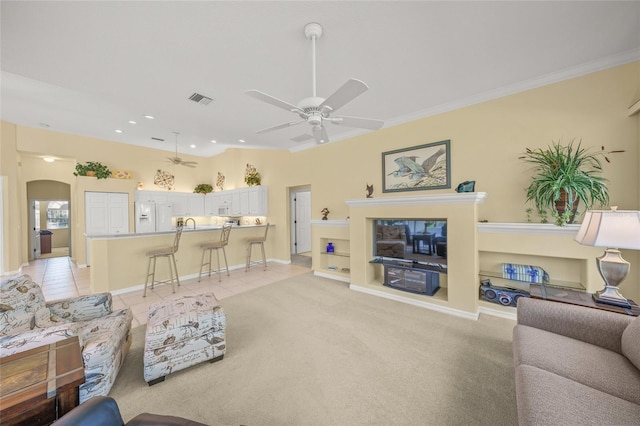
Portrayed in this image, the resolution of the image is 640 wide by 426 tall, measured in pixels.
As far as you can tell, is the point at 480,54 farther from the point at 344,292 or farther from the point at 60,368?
the point at 60,368

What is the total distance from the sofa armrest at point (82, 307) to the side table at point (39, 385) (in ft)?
3.56

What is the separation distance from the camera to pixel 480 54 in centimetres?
248

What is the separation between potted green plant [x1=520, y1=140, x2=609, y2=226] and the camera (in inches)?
101

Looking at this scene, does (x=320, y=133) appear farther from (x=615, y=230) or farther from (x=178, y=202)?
(x=178, y=202)

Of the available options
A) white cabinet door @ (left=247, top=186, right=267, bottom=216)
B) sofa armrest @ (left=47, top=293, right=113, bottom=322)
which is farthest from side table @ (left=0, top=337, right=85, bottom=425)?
white cabinet door @ (left=247, top=186, right=267, bottom=216)

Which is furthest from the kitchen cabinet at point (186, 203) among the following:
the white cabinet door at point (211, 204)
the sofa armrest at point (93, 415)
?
the sofa armrest at point (93, 415)

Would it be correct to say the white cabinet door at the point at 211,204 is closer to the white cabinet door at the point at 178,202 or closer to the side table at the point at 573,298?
the white cabinet door at the point at 178,202

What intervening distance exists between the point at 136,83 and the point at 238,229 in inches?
136

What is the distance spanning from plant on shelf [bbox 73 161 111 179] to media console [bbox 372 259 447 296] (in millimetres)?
7182

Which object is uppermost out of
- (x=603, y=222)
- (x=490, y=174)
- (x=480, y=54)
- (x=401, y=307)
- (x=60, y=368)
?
(x=480, y=54)

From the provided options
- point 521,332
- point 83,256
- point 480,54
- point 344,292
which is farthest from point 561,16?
point 83,256

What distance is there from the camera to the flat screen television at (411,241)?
339 cm

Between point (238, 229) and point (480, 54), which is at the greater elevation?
point (480, 54)

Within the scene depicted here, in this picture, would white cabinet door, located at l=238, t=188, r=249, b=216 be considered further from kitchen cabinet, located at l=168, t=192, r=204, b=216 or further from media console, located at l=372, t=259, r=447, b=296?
media console, located at l=372, t=259, r=447, b=296
